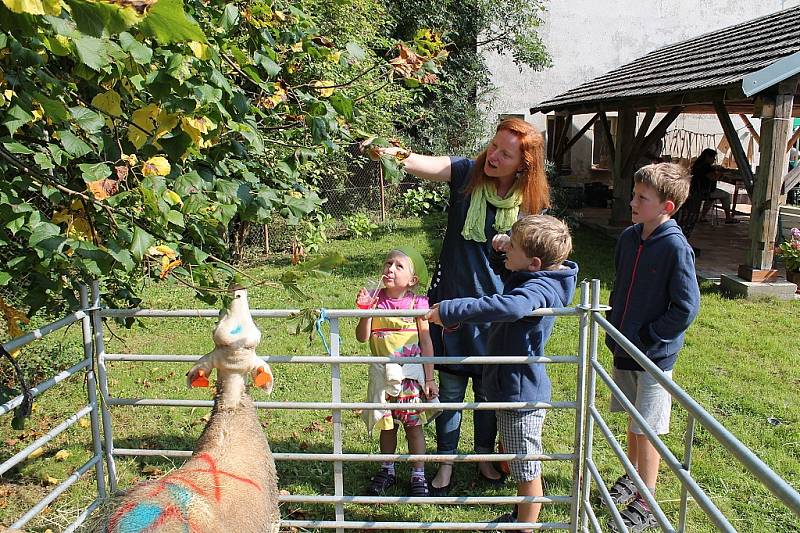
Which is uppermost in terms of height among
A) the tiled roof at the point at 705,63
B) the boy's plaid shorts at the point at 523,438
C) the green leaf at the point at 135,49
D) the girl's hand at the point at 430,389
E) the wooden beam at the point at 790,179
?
the tiled roof at the point at 705,63

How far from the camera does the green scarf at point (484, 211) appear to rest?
3.26m

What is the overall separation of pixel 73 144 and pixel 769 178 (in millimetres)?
7601

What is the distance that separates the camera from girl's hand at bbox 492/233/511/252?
3195mm

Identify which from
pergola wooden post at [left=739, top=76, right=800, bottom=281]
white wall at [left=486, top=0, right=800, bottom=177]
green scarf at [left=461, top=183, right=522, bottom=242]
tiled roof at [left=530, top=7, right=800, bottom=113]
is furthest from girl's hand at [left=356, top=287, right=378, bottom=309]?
white wall at [left=486, top=0, right=800, bottom=177]

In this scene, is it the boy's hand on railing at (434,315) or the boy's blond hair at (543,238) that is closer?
the boy's hand on railing at (434,315)

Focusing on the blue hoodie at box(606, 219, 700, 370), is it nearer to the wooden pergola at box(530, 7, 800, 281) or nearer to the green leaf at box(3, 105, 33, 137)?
the green leaf at box(3, 105, 33, 137)

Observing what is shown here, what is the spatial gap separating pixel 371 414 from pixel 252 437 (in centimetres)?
179

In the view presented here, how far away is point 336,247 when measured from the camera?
11.3 m

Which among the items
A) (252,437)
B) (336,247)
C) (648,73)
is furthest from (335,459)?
(648,73)

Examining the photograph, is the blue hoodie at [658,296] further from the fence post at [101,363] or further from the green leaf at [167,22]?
the green leaf at [167,22]

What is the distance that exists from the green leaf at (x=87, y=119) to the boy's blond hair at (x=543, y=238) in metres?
1.82

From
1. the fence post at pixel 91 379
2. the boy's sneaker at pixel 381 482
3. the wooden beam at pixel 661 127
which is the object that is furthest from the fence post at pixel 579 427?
the wooden beam at pixel 661 127

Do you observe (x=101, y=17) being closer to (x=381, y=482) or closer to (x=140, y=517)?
(x=140, y=517)

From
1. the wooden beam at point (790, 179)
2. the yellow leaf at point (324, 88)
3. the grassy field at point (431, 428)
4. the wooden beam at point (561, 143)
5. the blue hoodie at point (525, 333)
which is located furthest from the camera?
the wooden beam at point (561, 143)
